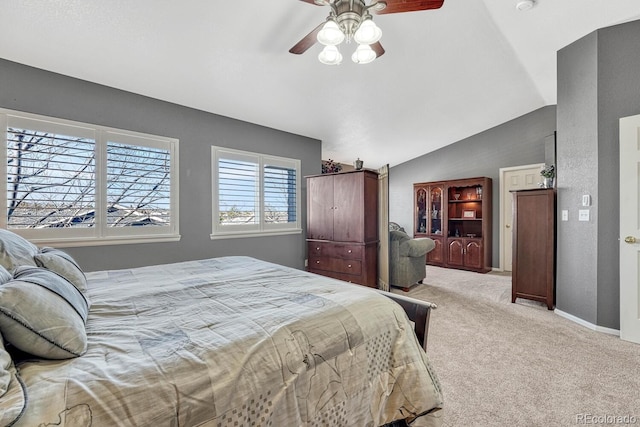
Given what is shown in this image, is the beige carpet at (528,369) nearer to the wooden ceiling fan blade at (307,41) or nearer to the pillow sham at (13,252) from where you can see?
the pillow sham at (13,252)

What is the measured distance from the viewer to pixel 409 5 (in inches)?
70.9

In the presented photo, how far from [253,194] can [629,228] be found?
4.22 metres

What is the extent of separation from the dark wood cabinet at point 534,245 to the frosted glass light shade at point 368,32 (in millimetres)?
2986

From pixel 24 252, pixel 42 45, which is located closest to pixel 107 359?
pixel 24 252

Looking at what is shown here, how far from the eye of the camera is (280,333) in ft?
3.61

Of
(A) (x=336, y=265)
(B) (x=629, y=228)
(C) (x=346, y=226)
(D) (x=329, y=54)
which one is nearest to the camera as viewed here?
(D) (x=329, y=54)

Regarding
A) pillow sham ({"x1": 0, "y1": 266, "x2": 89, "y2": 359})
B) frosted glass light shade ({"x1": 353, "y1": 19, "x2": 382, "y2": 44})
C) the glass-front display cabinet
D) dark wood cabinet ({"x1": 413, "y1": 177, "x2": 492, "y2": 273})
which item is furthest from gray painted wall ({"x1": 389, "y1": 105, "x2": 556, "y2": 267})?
pillow sham ({"x1": 0, "y1": 266, "x2": 89, "y2": 359})

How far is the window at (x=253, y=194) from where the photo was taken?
4.05 m

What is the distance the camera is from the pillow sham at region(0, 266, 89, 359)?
854mm

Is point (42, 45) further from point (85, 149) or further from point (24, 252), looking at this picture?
point (24, 252)

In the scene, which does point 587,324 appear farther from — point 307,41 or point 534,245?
point 307,41

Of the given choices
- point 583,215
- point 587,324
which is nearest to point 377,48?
point 583,215

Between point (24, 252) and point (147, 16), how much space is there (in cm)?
192

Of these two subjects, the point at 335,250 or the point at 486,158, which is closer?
the point at 335,250
